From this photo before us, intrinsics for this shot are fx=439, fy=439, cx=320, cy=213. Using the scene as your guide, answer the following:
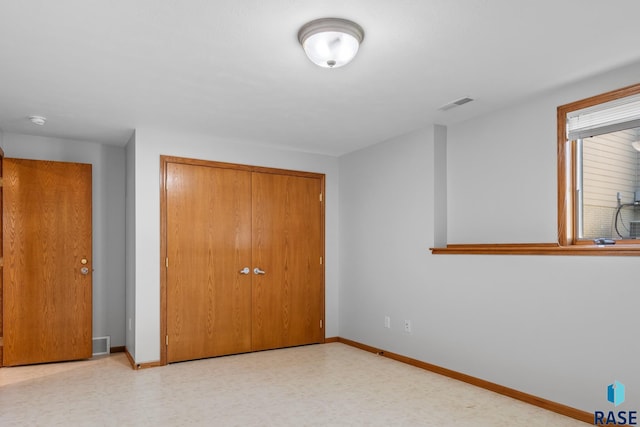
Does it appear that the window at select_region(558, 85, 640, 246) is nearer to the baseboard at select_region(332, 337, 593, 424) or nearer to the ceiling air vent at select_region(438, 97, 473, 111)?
the ceiling air vent at select_region(438, 97, 473, 111)

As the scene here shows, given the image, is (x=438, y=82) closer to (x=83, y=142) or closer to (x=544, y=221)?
(x=544, y=221)

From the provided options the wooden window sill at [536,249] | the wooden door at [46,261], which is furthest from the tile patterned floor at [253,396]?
the wooden window sill at [536,249]

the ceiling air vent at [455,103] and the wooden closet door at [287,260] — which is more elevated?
the ceiling air vent at [455,103]

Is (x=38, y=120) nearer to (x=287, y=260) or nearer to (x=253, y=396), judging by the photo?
(x=287, y=260)

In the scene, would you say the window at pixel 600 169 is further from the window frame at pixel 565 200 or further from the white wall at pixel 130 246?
the white wall at pixel 130 246

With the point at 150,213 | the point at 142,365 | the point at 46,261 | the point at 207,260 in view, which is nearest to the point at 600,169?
the point at 207,260

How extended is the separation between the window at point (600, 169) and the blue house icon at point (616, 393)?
36.9 inches

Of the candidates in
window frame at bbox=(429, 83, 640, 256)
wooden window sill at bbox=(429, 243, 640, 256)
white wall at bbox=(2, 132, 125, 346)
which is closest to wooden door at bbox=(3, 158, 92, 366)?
white wall at bbox=(2, 132, 125, 346)

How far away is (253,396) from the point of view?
3383mm

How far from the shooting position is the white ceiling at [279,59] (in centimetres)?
218

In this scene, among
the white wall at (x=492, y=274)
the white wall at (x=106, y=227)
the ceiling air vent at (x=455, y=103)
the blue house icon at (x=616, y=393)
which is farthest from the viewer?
the white wall at (x=106, y=227)

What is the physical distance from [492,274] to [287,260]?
2375 millimetres

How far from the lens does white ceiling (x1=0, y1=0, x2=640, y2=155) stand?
85.8 inches

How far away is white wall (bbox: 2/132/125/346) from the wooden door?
25 centimetres
